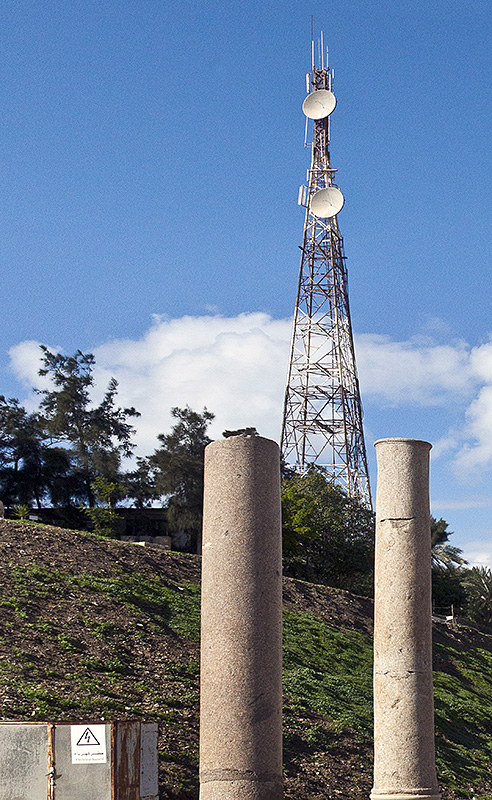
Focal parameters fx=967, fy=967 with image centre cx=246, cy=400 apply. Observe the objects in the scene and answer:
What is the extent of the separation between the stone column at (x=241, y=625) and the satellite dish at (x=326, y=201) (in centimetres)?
4246

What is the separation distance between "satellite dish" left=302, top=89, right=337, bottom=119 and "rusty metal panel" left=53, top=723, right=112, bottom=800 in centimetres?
4661

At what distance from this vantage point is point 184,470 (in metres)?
45.4

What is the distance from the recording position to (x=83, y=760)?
44.2ft

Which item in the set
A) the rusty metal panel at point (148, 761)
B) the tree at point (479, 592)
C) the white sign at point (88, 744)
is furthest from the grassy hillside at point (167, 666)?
the tree at point (479, 592)

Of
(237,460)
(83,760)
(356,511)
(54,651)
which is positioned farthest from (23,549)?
(356,511)

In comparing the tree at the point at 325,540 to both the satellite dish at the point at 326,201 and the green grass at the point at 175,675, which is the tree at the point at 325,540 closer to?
the green grass at the point at 175,675

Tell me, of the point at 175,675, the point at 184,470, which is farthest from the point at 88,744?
the point at 184,470

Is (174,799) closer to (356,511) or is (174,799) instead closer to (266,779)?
(266,779)

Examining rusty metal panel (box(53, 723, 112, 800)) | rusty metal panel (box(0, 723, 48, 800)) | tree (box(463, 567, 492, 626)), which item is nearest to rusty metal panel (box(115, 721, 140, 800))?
rusty metal panel (box(53, 723, 112, 800))

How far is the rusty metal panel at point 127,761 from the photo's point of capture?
44.7ft

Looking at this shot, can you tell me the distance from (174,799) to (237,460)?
7636 millimetres

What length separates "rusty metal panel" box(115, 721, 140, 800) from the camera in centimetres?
1362

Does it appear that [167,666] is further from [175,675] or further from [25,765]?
[25,765]

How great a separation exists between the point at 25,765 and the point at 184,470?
31.9 m
